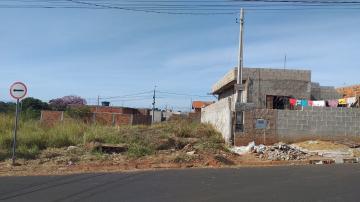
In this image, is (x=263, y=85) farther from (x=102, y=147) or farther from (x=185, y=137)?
(x=102, y=147)

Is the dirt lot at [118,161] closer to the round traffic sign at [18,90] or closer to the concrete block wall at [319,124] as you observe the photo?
the round traffic sign at [18,90]

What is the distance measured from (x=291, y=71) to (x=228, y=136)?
862 cm

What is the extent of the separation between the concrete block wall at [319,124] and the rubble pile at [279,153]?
8.55 ft

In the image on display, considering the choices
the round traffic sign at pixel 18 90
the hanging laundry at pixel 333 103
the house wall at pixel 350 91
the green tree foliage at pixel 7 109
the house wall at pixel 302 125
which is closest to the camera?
the round traffic sign at pixel 18 90

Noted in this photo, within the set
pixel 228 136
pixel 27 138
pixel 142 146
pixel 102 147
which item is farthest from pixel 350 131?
pixel 27 138

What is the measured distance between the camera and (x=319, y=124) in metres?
25.4

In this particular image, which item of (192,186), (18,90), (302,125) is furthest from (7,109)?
(192,186)

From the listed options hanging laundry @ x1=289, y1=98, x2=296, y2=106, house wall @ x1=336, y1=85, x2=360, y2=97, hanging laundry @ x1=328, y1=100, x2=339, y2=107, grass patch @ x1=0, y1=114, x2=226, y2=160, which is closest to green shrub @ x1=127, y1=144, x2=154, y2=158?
grass patch @ x1=0, y1=114, x2=226, y2=160

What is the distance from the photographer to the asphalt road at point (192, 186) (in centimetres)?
1080

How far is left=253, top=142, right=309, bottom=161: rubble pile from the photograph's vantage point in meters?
20.8

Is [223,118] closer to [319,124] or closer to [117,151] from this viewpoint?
[319,124]

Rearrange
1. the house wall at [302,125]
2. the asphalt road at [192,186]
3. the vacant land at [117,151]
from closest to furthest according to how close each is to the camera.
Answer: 1. the asphalt road at [192,186]
2. the vacant land at [117,151]
3. the house wall at [302,125]

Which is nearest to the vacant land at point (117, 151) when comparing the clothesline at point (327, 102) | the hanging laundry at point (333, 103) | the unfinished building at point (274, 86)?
the unfinished building at point (274, 86)

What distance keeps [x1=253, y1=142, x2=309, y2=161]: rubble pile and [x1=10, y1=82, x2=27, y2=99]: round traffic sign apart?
9688 millimetres
